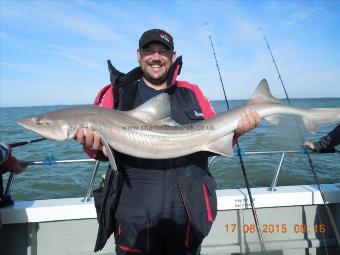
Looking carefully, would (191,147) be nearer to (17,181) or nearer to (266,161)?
(17,181)

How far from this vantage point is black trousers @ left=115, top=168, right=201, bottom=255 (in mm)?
2893

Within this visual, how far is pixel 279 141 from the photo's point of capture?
1731cm

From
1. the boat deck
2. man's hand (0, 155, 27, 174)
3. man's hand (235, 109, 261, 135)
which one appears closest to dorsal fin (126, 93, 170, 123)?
man's hand (235, 109, 261, 135)

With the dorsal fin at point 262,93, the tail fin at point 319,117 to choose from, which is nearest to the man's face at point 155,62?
the dorsal fin at point 262,93

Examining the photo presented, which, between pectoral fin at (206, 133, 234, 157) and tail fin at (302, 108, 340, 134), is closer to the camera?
pectoral fin at (206, 133, 234, 157)

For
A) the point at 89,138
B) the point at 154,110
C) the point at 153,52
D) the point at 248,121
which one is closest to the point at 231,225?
the point at 248,121

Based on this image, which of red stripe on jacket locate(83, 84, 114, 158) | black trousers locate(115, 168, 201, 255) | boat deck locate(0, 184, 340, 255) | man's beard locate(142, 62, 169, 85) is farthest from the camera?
boat deck locate(0, 184, 340, 255)

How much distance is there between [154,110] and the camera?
3076 millimetres

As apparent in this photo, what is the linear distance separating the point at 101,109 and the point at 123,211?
1024 mm

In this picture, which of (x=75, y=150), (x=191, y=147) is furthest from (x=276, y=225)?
(x=75, y=150)

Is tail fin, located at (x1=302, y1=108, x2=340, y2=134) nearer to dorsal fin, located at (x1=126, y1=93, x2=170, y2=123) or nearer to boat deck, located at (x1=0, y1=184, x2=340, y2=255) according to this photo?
boat deck, located at (x1=0, y1=184, x2=340, y2=255)

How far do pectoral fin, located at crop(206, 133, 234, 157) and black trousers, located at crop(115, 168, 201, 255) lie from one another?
0.56 meters

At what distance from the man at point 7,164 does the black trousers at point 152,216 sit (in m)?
1.45

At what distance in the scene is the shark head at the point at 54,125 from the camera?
309 centimetres
